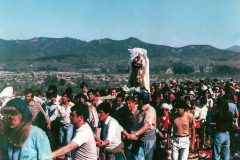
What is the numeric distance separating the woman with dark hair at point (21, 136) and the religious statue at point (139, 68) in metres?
8.62

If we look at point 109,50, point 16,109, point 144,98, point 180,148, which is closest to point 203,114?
point 180,148

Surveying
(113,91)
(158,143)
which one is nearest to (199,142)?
(158,143)

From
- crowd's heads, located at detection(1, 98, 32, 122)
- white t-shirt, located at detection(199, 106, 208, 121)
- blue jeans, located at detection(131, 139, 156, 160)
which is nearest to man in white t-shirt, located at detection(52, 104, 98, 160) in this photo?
crowd's heads, located at detection(1, 98, 32, 122)

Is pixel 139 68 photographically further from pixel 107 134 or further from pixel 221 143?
pixel 107 134

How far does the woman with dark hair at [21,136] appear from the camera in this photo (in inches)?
99.8

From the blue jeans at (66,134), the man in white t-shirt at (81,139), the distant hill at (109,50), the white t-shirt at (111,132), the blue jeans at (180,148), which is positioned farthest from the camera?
the distant hill at (109,50)

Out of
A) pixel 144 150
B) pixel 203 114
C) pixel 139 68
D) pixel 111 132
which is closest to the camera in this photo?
pixel 111 132

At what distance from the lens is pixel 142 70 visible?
11180mm

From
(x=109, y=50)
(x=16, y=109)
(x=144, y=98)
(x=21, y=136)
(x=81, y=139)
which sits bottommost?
(x=81, y=139)

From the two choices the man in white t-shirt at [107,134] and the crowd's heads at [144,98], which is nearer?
the man in white t-shirt at [107,134]

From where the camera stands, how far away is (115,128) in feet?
14.1

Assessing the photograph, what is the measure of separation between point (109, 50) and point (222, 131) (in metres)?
42.8

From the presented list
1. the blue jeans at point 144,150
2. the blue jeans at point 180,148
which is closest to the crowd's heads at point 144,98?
the blue jeans at point 144,150

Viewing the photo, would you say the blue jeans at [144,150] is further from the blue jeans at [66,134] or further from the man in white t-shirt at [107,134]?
the blue jeans at [66,134]
